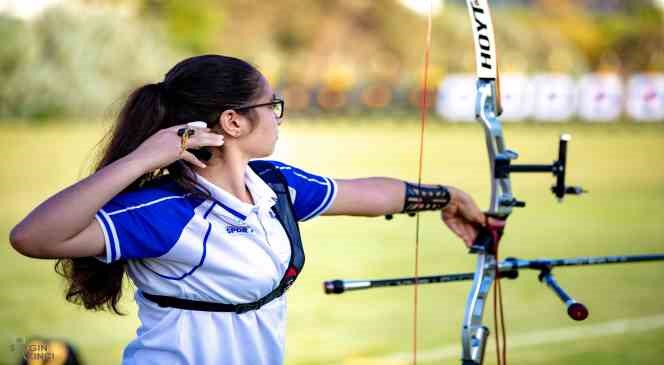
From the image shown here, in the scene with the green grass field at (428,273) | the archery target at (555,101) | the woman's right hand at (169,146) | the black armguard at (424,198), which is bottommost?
the green grass field at (428,273)

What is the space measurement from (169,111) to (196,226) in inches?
12.8

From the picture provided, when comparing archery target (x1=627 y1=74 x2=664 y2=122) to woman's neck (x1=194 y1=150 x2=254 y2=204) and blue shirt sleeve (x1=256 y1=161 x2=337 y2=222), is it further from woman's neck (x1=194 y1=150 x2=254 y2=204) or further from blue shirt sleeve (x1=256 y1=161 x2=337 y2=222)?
woman's neck (x1=194 y1=150 x2=254 y2=204)

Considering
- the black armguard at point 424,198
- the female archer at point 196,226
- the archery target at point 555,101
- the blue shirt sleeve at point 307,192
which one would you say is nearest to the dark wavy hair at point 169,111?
the female archer at point 196,226

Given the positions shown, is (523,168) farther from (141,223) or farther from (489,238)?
(141,223)

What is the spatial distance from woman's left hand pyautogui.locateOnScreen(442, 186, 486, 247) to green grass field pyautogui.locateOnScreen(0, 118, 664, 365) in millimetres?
1191

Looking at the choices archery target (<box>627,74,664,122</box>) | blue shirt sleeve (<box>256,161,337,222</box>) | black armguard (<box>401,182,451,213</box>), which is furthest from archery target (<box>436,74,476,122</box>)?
blue shirt sleeve (<box>256,161,337,222</box>)

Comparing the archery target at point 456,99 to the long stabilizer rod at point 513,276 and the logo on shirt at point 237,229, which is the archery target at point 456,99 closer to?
the long stabilizer rod at point 513,276

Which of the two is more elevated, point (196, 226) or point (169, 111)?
point (169, 111)

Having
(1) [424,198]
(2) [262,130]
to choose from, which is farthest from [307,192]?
(1) [424,198]

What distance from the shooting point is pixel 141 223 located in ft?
7.46

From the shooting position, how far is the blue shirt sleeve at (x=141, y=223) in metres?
2.24

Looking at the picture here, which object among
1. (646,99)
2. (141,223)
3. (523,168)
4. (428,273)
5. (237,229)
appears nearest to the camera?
(141,223)

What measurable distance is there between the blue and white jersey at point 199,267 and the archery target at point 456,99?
2354cm

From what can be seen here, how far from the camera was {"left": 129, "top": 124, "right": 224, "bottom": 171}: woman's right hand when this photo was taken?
2.26 metres
